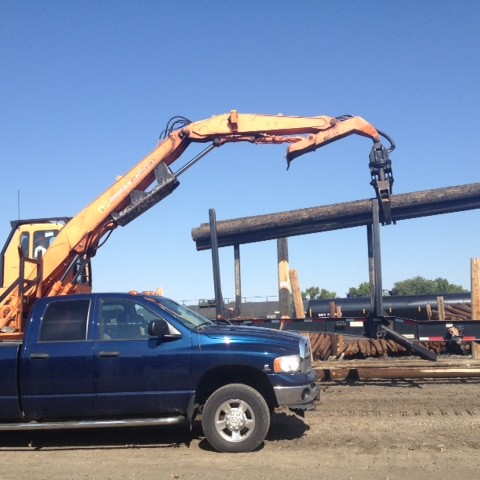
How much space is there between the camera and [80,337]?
819 centimetres

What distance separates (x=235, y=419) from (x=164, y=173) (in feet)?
23.1

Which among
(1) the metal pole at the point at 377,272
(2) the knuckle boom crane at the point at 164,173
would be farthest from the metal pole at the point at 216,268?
(1) the metal pole at the point at 377,272

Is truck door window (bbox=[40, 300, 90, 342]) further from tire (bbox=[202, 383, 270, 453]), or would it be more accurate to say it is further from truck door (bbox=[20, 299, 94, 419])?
tire (bbox=[202, 383, 270, 453])

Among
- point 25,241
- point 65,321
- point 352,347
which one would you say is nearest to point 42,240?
point 25,241

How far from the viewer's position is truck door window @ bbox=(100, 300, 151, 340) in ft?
26.8

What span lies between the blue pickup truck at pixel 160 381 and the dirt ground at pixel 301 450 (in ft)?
1.26

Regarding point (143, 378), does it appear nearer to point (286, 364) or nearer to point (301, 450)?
point (286, 364)

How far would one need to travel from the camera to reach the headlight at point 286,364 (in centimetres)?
788

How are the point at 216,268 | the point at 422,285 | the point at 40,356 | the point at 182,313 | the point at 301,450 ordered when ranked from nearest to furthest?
1. the point at 301,450
2. the point at 40,356
3. the point at 182,313
4. the point at 216,268
5. the point at 422,285

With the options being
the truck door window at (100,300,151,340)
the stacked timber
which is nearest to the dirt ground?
the truck door window at (100,300,151,340)

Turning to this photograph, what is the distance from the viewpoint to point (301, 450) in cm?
773

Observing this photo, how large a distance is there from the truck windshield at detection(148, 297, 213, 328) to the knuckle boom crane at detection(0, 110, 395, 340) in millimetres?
4197

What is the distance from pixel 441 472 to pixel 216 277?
9464 millimetres

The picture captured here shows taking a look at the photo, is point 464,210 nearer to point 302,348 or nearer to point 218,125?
point 218,125
